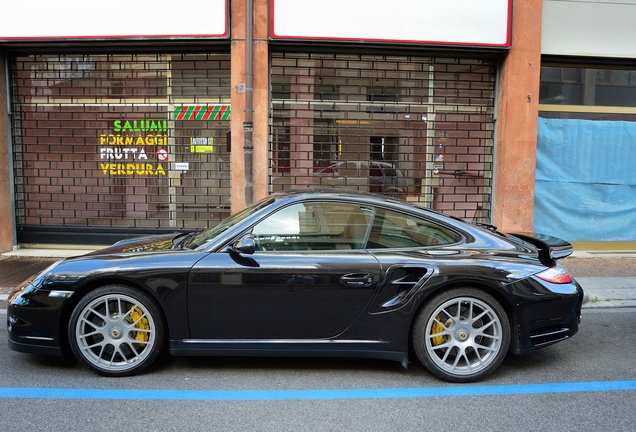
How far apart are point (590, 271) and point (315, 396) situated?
5.93 metres

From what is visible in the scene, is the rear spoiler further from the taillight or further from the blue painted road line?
the blue painted road line

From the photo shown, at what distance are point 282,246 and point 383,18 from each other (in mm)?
5737

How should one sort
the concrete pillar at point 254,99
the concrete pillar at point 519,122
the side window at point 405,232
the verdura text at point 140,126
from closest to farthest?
the side window at point 405,232 < the concrete pillar at point 254,99 < the concrete pillar at point 519,122 < the verdura text at point 140,126

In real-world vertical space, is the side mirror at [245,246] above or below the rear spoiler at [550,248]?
above

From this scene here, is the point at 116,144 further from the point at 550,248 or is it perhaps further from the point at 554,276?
the point at 554,276

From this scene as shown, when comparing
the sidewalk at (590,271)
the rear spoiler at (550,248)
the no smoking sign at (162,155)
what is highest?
the no smoking sign at (162,155)

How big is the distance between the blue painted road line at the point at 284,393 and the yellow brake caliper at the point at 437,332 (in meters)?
0.34

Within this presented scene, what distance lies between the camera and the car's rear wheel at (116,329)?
146 inches

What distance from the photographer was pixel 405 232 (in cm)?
401

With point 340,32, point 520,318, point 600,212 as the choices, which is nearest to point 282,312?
point 520,318

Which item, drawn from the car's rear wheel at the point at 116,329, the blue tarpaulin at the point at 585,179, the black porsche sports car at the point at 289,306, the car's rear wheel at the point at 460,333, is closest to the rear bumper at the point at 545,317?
the black porsche sports car at the point at 289,306

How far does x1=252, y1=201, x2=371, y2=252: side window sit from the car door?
124 mm

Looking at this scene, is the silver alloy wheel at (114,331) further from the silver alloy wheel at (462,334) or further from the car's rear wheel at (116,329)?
the silver alloy wheel at (462,334)

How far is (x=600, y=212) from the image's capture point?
9.16 meters
